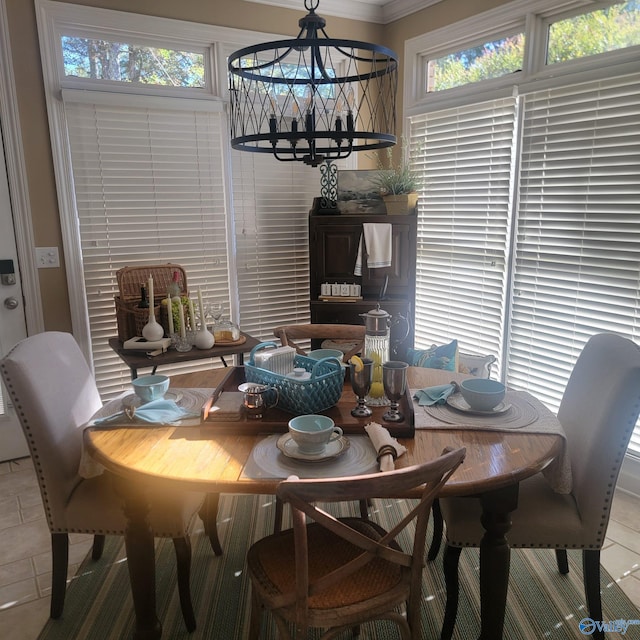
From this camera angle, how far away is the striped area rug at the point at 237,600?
6.19 feet

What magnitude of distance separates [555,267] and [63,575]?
2.75 meters

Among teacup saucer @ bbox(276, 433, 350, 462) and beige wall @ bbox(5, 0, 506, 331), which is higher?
beige wall @ bbox(5, 0, 506, 331)

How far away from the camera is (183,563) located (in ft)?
6.05

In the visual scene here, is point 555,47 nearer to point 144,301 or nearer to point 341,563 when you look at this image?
point 144,301

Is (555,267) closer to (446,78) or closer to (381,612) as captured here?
(446,78)

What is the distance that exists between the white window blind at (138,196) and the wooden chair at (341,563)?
2.23 m

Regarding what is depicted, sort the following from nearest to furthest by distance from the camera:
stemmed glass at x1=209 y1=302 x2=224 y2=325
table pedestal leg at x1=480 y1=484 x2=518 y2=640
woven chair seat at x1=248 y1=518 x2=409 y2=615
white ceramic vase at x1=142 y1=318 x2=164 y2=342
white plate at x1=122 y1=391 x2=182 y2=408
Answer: woven chair seat at x1=248 y1=518 x2=409 y2=615 < table pedestal leg at x1=480 y1=484 x2=518 y2=640 < white plate at x1=122 y1=391 x2=182 y2=408 < white ceramic vase at x1=142 y1=318 x2=164 y2=342 < stemmed glass at x1=209 y1=302 x2=224 y2=325

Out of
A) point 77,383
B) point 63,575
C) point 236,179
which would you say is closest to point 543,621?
point 63,575

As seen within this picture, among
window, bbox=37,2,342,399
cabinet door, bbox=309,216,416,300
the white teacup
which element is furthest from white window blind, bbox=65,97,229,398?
the white teacup

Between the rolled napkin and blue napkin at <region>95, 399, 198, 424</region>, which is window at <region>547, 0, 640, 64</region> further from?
blue napkin at <region>95, 399, 198, 424</region>

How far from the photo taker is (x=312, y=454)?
1527 millimetres

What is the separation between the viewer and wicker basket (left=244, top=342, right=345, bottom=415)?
1.75 metres

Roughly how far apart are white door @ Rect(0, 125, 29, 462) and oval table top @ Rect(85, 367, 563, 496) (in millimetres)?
1712

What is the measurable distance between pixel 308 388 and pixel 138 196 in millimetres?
2177
